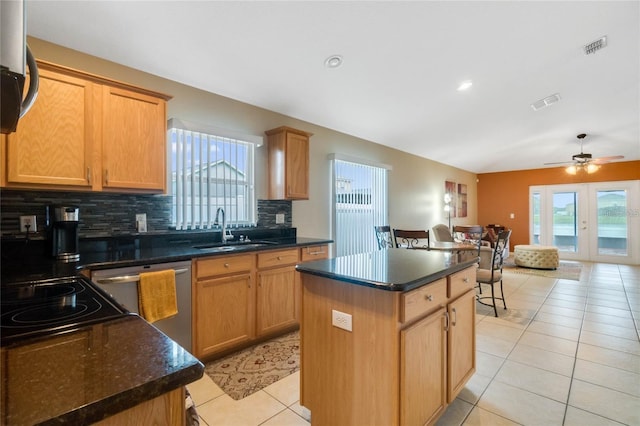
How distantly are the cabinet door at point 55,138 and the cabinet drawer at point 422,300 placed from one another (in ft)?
7.66

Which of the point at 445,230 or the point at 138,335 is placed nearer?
the point at 138,335

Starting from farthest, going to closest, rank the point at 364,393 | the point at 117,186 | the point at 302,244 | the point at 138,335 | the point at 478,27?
the point at 302,244 → the point at 478,27 → the point at 117,186 → the point at 364,393 → the point at 138,335

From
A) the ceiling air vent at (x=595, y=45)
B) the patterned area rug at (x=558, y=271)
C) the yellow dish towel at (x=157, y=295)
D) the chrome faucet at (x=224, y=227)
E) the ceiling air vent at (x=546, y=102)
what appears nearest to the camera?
A: the yellow dish towel at (x=157, y=295)

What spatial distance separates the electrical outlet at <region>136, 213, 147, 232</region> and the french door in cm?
958

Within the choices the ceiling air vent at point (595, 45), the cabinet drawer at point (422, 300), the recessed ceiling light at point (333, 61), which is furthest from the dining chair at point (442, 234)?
the cabinet drawer at point (422, 300)

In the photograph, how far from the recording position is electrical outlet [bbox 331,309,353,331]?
59.3 inches

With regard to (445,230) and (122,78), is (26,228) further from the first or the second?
(445,230)

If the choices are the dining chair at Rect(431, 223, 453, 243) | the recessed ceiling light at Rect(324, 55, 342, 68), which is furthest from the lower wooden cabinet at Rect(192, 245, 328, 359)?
the dining chair at Rect(431, 223, 453, 243)

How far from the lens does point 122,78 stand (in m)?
2.60

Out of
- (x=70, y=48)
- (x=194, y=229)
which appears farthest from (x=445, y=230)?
(x=70, y=48)

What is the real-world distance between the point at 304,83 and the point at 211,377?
2.97 meters

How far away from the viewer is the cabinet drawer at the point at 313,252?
3.10 metres

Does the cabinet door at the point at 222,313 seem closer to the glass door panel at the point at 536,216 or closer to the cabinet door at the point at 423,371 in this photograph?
the cabinet door at the point at 423,371

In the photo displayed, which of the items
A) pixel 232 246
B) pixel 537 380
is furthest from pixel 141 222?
pixel 537 380
